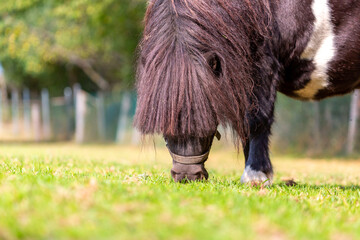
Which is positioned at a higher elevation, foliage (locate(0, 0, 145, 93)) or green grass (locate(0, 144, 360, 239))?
foliage (locate(0, 0, 145, 93))

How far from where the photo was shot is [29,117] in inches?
1035

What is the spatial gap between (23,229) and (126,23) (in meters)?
18.1

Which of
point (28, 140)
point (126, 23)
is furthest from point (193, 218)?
point (28, 140)

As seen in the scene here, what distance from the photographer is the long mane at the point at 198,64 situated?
13.1 feet

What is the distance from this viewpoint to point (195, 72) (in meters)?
4.05

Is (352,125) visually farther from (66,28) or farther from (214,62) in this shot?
(66,28)

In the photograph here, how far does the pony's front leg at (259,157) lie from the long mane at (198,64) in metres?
0.27

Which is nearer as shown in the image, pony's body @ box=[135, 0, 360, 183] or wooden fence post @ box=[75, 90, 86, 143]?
pony's body @ box=[135, 0, 360, 183]

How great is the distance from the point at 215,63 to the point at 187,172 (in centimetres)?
96

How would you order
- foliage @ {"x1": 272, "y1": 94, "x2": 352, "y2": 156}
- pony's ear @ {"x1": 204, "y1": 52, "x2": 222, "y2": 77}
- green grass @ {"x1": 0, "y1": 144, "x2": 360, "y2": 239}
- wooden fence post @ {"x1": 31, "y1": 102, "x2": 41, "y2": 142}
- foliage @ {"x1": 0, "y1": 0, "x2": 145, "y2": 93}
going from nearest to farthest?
green grass @ {"x1": 0, "y1": 144, "x2": 360, "y2": 239}
pony's ear @ {"x1": 204, "y1": 52, "x2": 222, "y2": 77}
foliage @ {"x1": 272, "y1": 94, "x2": 352, "y2": 156}
foliage @ {"x1": 0, "y1": 0, "x2": 145, "y2": 93}
wooden fence post @ {"x1": 31, "y1": 102, "x2": 41, "y2": 142}

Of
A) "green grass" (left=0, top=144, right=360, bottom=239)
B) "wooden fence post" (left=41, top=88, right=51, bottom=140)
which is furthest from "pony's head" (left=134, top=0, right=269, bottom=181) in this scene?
"wooden fence post" (left=41, top=88, right=51, bottom=140)

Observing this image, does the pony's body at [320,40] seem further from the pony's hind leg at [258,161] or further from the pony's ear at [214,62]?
the pony's ear at [214,62]

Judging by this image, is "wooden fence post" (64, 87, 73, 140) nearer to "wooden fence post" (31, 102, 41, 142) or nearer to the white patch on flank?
"wooden fence post" (31, 102, 41, 142)

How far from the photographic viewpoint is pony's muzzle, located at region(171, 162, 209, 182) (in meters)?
4.18
